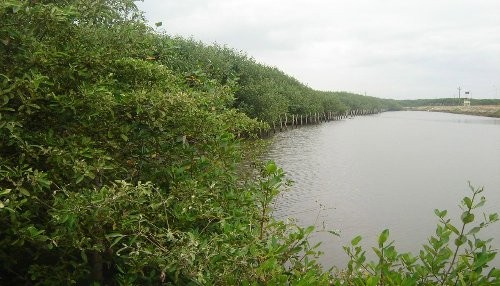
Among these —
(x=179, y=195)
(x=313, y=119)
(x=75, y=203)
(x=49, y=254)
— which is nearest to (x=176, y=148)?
(x=179, y=195)

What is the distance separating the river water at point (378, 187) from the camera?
1562cm

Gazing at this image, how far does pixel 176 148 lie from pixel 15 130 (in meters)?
2.08

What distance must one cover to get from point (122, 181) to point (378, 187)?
2109 centimetres

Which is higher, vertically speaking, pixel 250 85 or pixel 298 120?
pixel 250 85

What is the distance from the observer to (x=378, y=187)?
2361cm

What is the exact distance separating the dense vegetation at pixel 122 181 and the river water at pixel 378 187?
433cm

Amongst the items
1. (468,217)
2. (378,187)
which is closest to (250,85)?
(378,187)

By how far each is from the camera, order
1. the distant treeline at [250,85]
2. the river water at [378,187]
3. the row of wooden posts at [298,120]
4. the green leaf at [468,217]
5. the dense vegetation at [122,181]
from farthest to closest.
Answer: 1. the row of wooden posts at [298,120]
2. the distant treeline at [250,85]
3. the river water at [378,187]
4. the green leaf at [468,217]
5. the dense vegetation at [122,181]

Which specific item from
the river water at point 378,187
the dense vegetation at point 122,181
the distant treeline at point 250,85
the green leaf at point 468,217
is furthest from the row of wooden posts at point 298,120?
the green leaf at point 468,217

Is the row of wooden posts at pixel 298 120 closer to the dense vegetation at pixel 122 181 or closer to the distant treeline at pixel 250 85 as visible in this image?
the distant treeline at pixel 250 85

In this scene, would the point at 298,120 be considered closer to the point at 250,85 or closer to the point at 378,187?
the point at 250,85

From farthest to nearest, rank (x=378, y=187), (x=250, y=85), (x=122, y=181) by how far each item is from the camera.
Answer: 1. (x=250, y=85)
2. (x=378, y=187)
3. (x=122, y=181)

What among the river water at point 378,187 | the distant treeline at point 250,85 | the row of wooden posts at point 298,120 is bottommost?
the river water at point 378,187

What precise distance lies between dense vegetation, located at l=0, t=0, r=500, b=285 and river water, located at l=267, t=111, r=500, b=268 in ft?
14.2
